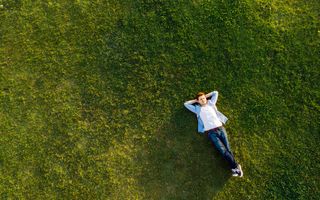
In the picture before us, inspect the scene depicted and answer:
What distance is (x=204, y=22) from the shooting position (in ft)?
30.0

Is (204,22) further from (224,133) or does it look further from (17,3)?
(17,3)

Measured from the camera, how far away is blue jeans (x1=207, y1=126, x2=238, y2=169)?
8.44m

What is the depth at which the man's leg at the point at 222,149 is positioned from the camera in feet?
27.6

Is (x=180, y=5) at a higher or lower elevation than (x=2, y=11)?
higher

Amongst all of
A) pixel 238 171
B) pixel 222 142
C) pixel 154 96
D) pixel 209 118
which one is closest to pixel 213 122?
pixel 209 118

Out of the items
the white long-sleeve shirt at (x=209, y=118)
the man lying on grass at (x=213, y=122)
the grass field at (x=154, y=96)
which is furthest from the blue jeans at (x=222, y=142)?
the grass field at (x=154, y=96)

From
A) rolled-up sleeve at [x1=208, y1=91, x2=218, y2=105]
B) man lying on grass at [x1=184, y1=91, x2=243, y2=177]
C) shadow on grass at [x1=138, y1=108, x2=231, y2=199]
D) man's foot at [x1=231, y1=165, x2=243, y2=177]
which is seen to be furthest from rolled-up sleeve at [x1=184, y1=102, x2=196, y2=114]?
man's foot at [x1=231, y1=165, x2=243, y2=177]

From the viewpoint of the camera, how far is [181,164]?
28.7 ft

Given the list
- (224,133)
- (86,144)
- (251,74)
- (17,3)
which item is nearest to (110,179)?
(86,144)

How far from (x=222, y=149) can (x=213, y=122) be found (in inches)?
23.3

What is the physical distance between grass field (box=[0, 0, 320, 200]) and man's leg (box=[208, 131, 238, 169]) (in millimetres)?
282

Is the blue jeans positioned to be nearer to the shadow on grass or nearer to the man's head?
the shadow on grass

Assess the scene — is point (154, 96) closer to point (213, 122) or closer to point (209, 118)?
point (209, 118)

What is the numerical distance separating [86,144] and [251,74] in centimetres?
392
